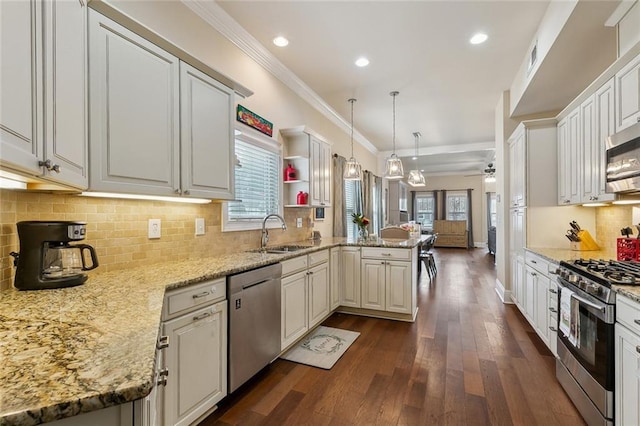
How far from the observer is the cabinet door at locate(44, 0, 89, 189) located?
1.10 meters

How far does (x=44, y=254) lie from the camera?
1351mm

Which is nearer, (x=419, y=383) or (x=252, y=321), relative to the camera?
(x=252, y=321)

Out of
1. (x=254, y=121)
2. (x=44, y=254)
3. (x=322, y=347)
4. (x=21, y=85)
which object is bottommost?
(x=322, y=347)

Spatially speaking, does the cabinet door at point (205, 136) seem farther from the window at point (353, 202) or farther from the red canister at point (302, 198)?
the window at point (353, 202)

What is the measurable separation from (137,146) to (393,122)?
495cm

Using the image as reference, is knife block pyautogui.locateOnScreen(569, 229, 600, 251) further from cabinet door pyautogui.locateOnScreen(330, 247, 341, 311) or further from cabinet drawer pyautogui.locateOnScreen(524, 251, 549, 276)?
cabinet door pyautogui.locateOnScreen(330, 247, 341, 311)

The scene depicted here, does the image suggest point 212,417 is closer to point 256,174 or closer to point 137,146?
point 137,146

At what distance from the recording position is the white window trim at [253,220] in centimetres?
271

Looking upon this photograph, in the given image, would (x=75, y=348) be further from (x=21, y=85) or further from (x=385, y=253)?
(x=385, y=253)

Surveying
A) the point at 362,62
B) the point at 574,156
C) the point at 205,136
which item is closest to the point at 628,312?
the point at 574,156

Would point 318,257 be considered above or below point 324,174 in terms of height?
below

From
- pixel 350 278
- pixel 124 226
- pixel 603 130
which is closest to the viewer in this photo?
pixel 124 226

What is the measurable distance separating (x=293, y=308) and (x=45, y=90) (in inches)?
85.5

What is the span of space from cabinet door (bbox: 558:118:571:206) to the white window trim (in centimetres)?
306
